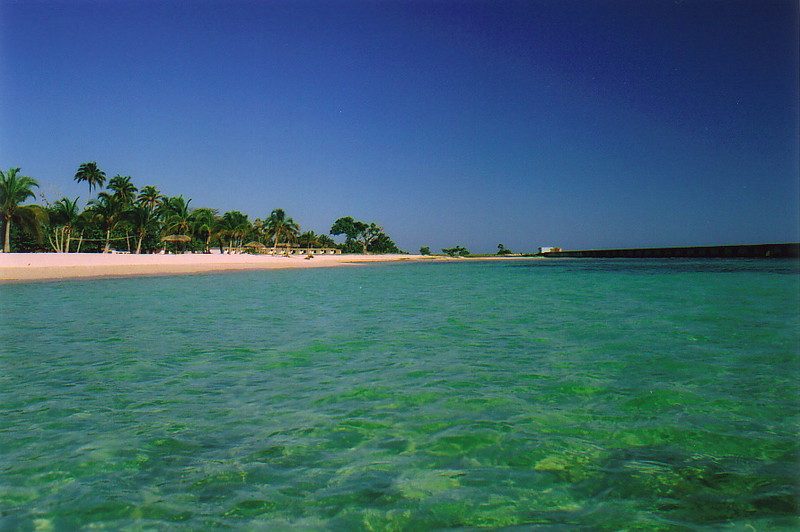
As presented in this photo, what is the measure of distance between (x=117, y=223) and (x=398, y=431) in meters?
65.1

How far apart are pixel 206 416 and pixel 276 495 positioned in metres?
1.82

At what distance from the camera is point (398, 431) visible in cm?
410

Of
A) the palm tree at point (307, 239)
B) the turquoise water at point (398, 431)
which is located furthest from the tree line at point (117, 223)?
the turquoise water at point (398, 431)

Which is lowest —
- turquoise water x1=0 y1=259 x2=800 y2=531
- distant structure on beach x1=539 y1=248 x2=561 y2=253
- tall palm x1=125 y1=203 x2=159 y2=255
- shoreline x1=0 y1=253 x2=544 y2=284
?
turquoise water x1=0 y1=259 x2=800 y2=531

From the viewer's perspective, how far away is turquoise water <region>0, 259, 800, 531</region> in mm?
2797

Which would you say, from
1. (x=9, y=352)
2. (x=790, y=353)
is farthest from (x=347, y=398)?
(x=790, y=353)

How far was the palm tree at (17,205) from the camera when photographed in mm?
43344

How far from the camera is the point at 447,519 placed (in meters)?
2.70

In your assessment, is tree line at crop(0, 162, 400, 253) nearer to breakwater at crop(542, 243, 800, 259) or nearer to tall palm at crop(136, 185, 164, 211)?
tall palm at crop(136, 185, 164, 211)

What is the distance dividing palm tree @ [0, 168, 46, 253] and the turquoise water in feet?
148

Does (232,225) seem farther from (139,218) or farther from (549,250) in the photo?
(549,250)

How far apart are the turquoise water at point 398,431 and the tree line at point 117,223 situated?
151 ft

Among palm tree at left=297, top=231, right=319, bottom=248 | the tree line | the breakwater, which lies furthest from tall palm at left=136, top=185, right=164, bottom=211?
the breakwater

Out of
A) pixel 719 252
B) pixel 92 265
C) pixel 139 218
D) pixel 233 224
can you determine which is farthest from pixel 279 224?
pixel 719 252
